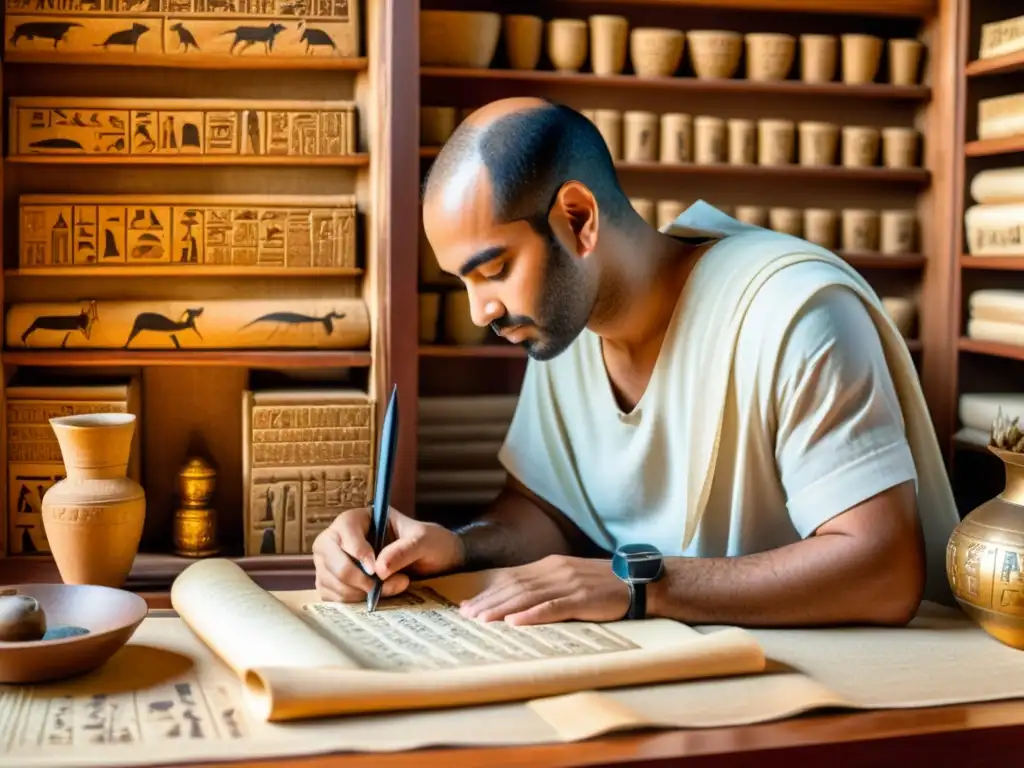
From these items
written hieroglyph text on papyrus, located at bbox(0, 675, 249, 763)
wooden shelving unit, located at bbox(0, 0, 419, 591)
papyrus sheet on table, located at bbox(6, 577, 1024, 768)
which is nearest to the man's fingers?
papyrus sheet on table, located at bbox(6, 577, 1024, 768)

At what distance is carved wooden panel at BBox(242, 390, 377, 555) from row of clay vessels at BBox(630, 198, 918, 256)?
1.01m

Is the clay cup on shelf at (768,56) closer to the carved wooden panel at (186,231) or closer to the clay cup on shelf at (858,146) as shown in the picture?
the clay cup on shelf at (858,146)

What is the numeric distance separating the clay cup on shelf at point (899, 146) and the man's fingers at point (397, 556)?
248 cm

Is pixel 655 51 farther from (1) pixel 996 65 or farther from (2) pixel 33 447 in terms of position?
(2) pixel 33 447

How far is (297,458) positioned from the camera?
3.21 m

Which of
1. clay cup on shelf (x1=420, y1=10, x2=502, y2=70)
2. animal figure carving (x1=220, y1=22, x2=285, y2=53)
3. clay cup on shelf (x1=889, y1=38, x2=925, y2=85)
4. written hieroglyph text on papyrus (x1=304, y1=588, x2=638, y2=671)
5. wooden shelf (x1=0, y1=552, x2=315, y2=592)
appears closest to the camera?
written hieroglyph text on papyrus (x1=304, y1=588, x2=638, y2=671)

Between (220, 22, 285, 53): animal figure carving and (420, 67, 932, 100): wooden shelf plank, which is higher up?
(220, 22, 285, 53): animal figure carving

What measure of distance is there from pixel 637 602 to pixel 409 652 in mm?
331

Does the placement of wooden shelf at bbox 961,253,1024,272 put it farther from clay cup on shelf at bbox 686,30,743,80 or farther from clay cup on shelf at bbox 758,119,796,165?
clay cup on shelf at bbox 686,30,743,80

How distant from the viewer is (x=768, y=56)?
354 cm

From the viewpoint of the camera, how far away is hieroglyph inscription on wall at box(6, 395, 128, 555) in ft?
10.4

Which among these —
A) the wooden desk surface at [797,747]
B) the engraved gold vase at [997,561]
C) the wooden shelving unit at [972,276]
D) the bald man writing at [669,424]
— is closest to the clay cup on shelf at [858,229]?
the wooden shelving unit at [972,276]

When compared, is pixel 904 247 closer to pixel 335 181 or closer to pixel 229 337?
pixel 335 181

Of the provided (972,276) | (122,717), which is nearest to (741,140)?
(972,276)
